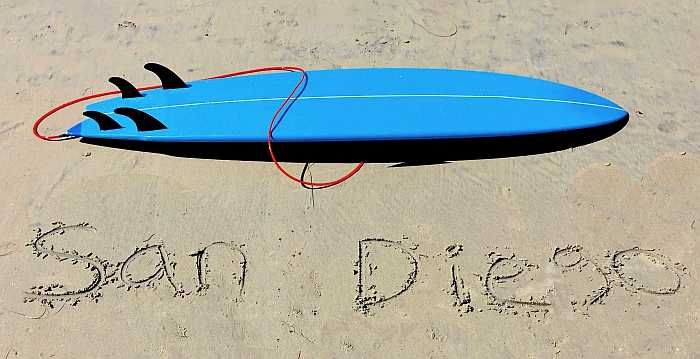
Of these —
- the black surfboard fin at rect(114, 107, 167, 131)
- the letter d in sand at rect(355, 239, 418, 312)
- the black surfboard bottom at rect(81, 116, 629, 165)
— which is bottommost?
the letter d in sand at rect(355, 239, 418, 312)

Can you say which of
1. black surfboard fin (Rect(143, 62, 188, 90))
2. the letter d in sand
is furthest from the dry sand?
black surfboard fin (Rect(143, 62, 188, 90))

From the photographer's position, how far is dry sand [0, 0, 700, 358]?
12.3 feet

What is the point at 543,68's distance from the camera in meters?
5.34

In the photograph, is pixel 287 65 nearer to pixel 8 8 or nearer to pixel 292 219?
pixel 292 219

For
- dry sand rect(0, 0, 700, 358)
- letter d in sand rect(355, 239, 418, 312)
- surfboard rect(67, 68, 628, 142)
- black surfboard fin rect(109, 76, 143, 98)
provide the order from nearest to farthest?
dry sand rect(0, 0, 700, 358) → letter d in sand rect(355, 239, 418, 312) → surfboard rect(67, 68, 628, 142) → black surfboard fin rect(109, 76, 143, 98)

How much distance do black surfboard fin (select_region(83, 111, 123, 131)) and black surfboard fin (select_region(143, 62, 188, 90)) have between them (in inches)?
22.5

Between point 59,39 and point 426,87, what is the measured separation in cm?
401

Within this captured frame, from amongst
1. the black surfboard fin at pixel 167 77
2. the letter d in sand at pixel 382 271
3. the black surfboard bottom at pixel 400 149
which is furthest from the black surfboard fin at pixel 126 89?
the letter d in sand at pixel 382 271

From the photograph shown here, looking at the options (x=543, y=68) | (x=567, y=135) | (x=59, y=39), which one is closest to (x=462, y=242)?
(x=567, y=135)

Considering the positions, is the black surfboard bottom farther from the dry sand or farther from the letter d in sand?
the letter d in sand

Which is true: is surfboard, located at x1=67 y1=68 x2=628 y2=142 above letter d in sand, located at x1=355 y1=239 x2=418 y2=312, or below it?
above

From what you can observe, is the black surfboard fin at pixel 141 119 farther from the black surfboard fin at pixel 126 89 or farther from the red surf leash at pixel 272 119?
the red surf leash at pixel 272 119

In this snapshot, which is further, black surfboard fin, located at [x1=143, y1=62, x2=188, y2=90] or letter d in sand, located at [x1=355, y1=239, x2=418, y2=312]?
black surfboard fin, located at [x1=143, y1=62, x2=188, y2=90]

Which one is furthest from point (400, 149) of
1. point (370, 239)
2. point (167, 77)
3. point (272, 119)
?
point (167, 77)
